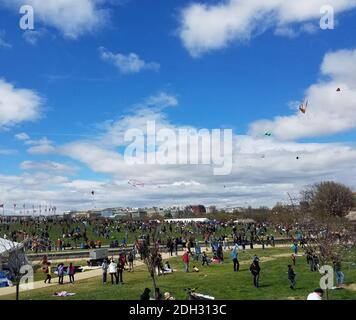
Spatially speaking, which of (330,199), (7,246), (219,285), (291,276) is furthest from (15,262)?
(330,199)

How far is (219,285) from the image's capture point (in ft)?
72.1

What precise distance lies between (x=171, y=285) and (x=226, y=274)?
15.0 ft

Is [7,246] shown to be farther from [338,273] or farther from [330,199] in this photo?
[330,199]

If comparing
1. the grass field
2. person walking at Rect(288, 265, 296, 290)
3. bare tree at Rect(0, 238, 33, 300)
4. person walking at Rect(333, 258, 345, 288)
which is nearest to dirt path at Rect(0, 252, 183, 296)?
bare tree at Rect(0, 238, 33, 300)

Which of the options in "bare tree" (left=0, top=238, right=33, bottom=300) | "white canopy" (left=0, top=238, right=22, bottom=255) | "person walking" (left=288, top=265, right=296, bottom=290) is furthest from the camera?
"white canopy" (left=0, top=238, right=22, bottom=255)

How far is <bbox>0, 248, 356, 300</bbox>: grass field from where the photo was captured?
63.4 feet

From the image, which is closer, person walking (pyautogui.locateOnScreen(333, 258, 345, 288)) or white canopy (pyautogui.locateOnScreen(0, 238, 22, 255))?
person walking (pyautogui.locateOnScreen(333, 258, 345, 288))

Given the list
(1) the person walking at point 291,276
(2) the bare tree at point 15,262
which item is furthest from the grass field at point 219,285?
(2) the bare tree at point 15,262

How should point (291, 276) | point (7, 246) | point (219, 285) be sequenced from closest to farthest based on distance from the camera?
point (291, 276) → point (219, 285) → point (7, 246)

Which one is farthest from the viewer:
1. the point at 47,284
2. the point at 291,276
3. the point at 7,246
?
the point at 7,246

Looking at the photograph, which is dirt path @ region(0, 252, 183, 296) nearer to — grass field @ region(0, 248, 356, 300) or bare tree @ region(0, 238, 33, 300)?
bare tree @ region(0, 238, 33, 300)
